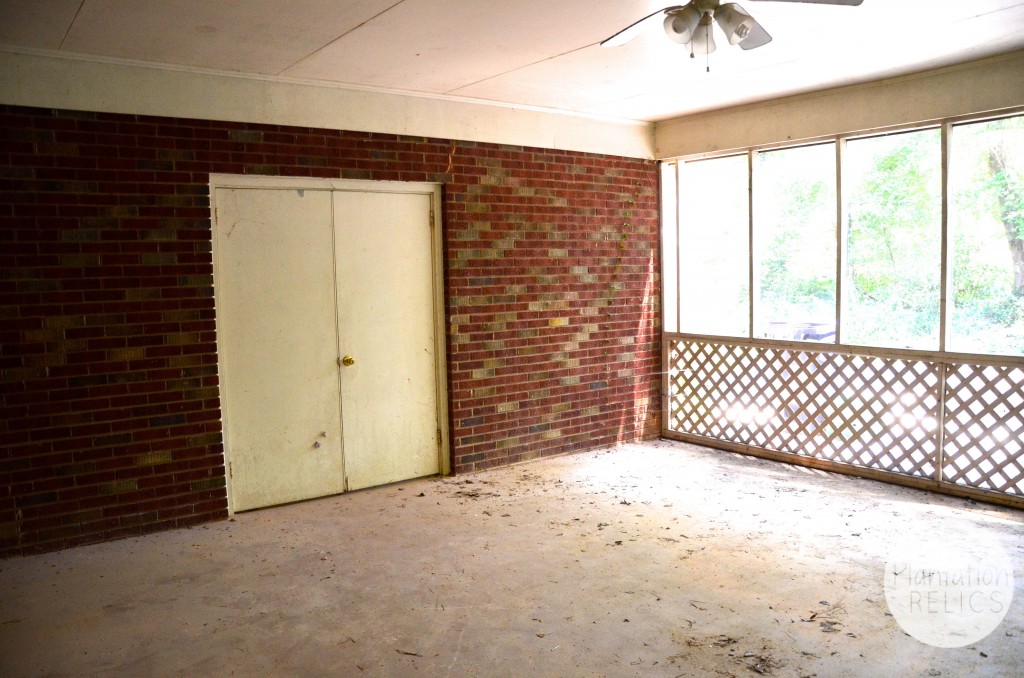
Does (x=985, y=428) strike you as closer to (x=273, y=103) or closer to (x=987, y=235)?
(x=987, y=235)

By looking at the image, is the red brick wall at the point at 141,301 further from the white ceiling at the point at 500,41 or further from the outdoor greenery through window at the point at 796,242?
the outdoor greenery through window at the point at 796,242

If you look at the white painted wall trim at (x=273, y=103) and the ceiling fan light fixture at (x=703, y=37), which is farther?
the white painted wall trim at (x=273, y=103)

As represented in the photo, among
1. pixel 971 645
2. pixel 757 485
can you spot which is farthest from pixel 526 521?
pixel 971 645

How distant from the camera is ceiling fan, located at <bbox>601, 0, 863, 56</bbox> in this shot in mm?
3189

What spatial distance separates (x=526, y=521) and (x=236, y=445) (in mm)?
1875

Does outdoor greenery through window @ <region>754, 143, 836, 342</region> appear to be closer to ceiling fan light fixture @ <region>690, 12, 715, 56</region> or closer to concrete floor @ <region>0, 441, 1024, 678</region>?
concrete floor @ <region>0, 441, 1024, 678</region>

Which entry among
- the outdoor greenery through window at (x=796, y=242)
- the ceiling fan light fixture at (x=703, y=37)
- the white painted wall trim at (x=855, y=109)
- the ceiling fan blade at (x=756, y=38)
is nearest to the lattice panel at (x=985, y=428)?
the outdoor greenery through window at (x=796, y=242)

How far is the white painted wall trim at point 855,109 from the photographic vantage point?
4559 mm

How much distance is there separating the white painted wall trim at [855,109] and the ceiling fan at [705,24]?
2.19m

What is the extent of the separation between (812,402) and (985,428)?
116 cm

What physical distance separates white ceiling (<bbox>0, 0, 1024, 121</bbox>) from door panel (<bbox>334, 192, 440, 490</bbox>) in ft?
2.90

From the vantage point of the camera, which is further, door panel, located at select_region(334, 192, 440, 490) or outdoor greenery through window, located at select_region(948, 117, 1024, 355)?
door panel, located at select_region(334, 192, 440, 490)

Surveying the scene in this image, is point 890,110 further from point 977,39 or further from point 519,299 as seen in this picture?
point 519,299

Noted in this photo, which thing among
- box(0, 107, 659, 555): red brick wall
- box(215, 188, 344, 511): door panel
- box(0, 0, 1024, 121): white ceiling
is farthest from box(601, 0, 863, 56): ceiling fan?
box(215, 188, 344, 511): door panel
